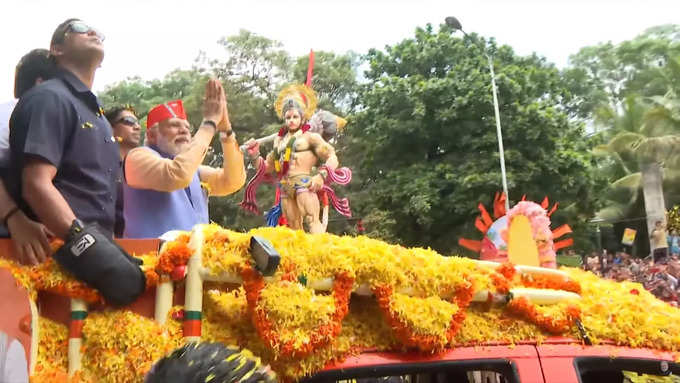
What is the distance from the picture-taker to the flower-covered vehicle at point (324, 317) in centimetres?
168

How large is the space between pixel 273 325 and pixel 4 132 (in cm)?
120

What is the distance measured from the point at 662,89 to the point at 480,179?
18586 millimetres


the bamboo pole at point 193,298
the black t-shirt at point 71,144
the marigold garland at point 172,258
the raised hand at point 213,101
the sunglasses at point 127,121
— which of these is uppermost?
the sunglasses at point 127,121

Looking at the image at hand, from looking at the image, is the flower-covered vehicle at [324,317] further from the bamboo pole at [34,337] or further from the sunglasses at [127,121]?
the sunglasses at [127,121]

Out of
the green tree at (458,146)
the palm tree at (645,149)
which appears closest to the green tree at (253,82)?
the green tree at (458,146)

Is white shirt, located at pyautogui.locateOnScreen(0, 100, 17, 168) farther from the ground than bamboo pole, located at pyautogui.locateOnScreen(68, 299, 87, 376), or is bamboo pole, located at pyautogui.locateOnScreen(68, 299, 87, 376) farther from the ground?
white shirt, located at pyautogui.locateOnScreen(0, 100, 17, 168)

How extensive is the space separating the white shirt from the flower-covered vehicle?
41 centimetres

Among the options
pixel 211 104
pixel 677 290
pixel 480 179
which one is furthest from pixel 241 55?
pixel 211 104

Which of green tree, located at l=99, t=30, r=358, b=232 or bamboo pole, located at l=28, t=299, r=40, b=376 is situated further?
green tree, located at l=99, t=30, r=358, b=232

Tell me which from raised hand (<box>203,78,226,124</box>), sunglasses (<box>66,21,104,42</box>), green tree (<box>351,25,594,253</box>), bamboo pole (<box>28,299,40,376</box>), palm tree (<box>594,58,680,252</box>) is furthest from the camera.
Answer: palm tree (<box>594,58,680,252</box>)

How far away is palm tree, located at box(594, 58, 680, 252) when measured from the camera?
23.4 metres

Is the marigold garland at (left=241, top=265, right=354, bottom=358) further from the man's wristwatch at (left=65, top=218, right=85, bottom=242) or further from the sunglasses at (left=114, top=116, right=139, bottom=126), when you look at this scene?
the sunglasses at (left=114, top=116, right=139, bottom=126)

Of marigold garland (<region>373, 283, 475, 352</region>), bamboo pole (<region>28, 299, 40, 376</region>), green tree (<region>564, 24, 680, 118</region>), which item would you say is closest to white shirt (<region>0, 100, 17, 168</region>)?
bamboo pole (<region>28, 299, 40, 376</region>)

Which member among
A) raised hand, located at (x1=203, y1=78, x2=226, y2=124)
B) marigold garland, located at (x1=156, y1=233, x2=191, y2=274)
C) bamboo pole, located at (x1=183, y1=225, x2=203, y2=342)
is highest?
raised hand, located at (x1=203, y1=78, x2=226, y2=124)
